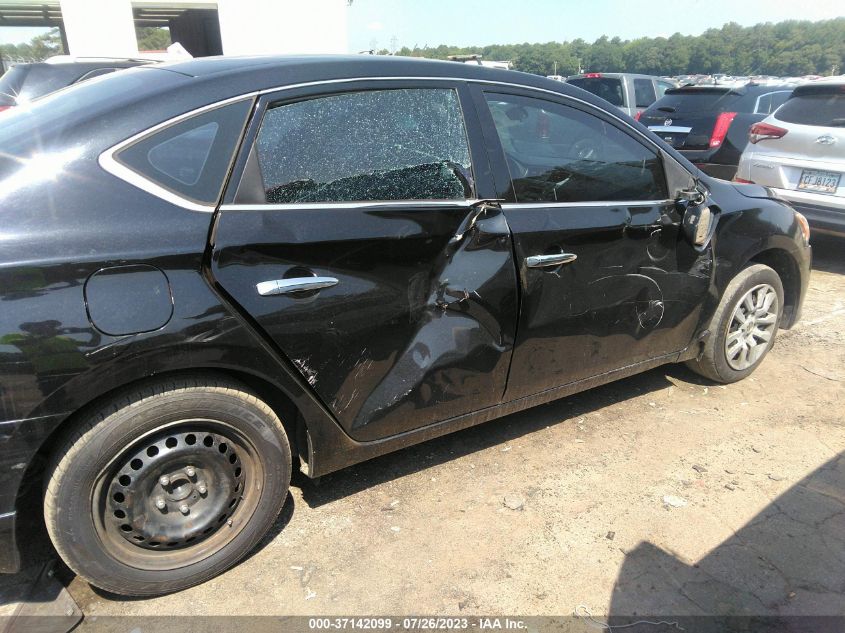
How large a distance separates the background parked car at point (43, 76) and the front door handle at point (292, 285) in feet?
19.8

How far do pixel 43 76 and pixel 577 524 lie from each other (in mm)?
7629

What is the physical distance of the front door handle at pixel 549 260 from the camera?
2752mm

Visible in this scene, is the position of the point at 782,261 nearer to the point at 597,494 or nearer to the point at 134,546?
the point at 597,494

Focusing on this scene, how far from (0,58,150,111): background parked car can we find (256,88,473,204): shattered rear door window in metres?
5.72

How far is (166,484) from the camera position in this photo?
2197mm

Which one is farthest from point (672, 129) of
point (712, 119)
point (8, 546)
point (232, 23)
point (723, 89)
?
point (232, 23)

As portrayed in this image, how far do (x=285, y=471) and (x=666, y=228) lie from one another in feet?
7.17

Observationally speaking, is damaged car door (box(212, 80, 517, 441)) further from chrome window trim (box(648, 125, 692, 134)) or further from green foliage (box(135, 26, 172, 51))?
green foliage (box(135, 26, 172, 51))

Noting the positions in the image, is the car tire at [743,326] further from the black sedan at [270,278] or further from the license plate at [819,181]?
the license plate at [819,181]

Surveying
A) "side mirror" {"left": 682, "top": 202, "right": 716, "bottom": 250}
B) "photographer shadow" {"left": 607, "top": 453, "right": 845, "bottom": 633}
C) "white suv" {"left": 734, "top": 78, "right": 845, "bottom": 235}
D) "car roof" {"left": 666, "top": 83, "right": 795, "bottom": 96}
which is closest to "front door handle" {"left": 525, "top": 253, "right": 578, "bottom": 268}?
→ "side mirror" {"left": 682, "top": 202, "right": 716, "bottom": 250}

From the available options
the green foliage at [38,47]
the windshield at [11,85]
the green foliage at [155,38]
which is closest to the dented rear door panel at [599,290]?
the windshield at [11,85]

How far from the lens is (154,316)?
Result: 6.51 ft

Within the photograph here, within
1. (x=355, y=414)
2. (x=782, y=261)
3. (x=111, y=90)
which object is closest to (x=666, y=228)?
(x=782, y=261)

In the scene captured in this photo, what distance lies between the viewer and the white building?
15945mm
